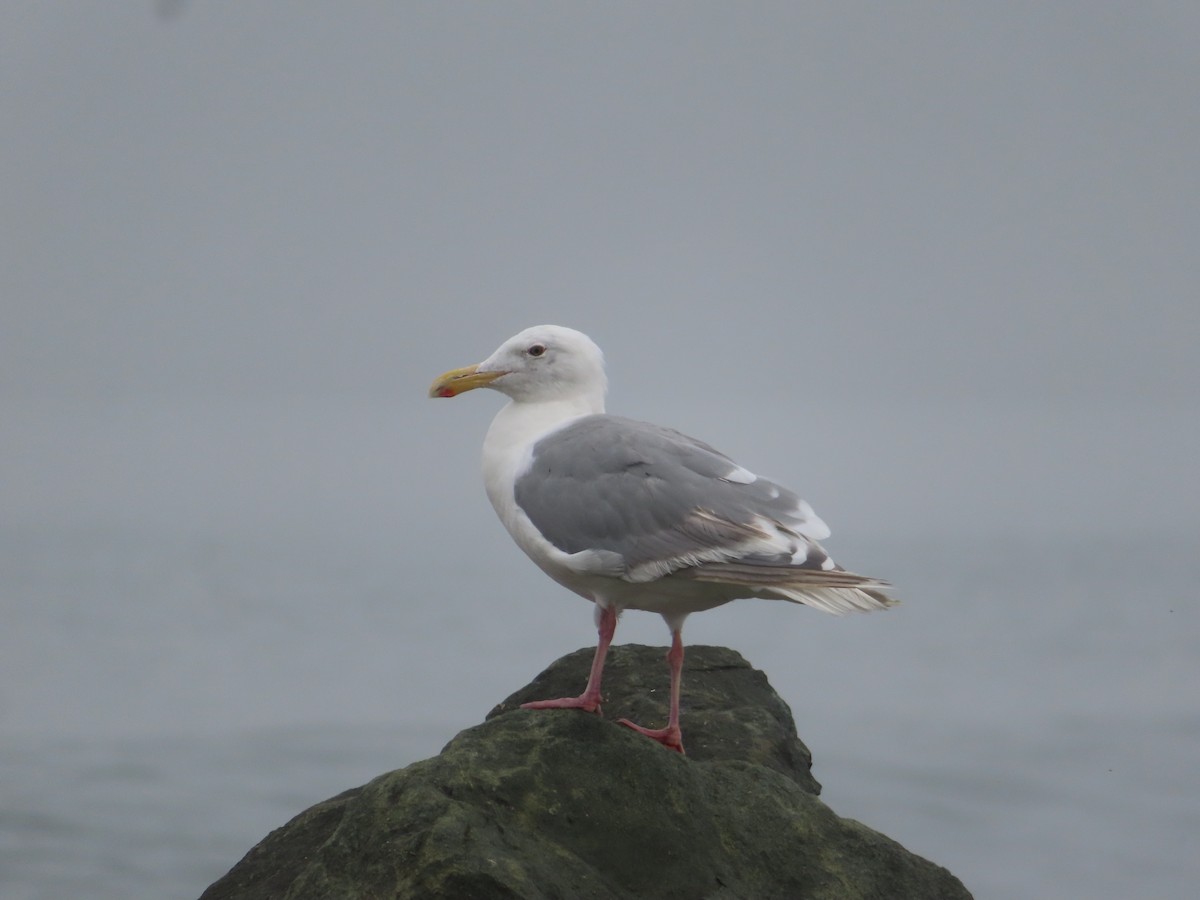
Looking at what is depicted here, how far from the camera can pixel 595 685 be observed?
6.11 meters

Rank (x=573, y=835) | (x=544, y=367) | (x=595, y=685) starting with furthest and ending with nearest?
(x=544, y=367) < (x=595, y=685) < (x=573, y=835)

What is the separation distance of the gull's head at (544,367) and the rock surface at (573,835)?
6.65 feet

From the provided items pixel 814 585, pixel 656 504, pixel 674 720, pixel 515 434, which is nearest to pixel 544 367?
pixel 515 434

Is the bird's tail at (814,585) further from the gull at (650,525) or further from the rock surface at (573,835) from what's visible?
the rock surface at (573,835)

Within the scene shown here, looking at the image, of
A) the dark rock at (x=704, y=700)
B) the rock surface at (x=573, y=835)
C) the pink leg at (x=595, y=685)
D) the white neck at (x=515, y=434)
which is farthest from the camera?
the dark rock at (x=704, y=700)

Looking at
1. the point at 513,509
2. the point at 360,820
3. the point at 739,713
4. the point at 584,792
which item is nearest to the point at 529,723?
the point at 584,792

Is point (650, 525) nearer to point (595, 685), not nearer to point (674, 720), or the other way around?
point (595, 685)

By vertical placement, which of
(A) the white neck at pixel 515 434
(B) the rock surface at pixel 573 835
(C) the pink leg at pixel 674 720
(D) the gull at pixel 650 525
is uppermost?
(A) the white neck at pixel 515 434

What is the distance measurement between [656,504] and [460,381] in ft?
5.61

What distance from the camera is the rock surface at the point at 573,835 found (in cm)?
475

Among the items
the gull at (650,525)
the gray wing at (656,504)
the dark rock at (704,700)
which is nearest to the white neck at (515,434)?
the gull at (650,525)

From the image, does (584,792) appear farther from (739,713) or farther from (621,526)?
(739,713)

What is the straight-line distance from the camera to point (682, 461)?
6.30 m

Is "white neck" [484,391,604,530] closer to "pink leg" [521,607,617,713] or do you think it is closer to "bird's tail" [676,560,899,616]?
"pink leg" [521,607,617,713]
